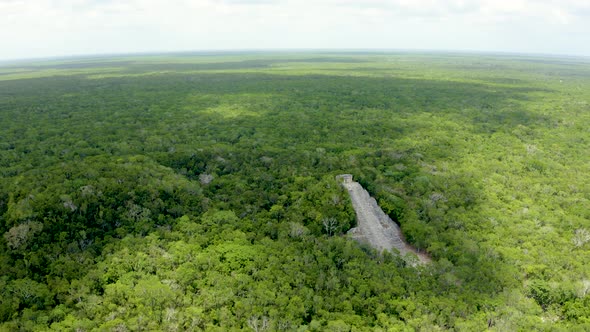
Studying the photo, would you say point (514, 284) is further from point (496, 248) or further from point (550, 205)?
point (550, 205)

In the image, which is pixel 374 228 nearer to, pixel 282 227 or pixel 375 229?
pixel 375 229

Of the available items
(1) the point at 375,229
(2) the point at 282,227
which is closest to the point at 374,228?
→ (1) the point at 375,229

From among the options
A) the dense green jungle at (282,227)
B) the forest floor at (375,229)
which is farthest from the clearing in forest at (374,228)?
the dense green jungle at (282,227)

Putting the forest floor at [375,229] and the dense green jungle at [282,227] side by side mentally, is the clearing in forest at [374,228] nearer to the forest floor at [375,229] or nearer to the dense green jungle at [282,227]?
the forest floor at [375,229]

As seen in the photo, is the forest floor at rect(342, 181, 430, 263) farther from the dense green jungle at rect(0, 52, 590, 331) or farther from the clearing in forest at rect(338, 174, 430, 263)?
the dense green jungle at rect(0, 52, 590, 331)

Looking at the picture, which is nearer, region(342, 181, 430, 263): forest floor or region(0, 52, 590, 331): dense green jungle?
region(0, 52, 590, 331): dense green jungle

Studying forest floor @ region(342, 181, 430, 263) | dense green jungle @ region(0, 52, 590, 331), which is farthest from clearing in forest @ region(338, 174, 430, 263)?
dense green jungle @ region(0, 52, 590, 331)
